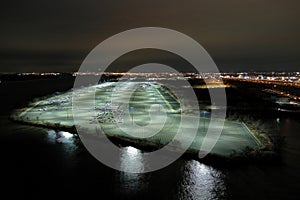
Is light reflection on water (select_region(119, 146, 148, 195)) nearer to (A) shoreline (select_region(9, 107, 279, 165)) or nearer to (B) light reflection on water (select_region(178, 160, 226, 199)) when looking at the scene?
(A) shoreline (select_region(9, 107, 279, 165))

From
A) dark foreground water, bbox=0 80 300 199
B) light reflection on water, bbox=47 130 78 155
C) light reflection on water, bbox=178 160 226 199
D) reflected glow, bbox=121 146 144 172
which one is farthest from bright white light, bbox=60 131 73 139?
light reflection on water, bbox=178 160 226 199

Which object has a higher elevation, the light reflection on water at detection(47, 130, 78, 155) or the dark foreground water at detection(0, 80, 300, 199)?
the light reflection on water at detection(47, 130, 78, 155)

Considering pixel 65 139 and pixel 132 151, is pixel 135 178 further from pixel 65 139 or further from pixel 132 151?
pixel 65 139

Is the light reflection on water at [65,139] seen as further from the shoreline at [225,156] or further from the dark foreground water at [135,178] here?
the shoreline at [225,156]

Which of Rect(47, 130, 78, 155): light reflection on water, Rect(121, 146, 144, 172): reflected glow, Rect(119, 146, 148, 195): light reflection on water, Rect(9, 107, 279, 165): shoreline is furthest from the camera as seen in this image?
Rect(47, 130, 78, 155): light reflection on water

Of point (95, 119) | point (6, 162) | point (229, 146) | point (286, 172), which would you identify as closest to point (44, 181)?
point (6, 162)

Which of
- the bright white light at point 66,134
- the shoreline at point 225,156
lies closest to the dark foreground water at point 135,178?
the shoreline at point 225,156

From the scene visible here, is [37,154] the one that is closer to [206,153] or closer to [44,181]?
[44,181]

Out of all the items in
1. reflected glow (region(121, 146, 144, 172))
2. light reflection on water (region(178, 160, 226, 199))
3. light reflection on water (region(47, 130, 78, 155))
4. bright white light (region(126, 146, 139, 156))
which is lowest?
light reflection on water (region(178, 160, 226, 199))
